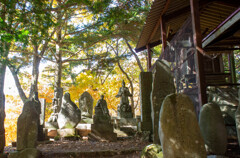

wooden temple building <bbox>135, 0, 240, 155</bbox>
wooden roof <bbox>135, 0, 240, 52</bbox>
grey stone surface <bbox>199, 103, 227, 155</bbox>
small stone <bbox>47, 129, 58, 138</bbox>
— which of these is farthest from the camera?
small stone <bbox>47, 129, 58, 138</bbox>

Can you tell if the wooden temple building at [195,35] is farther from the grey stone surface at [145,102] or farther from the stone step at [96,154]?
the stone step at [96,154]

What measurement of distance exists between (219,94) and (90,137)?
5.50 metres

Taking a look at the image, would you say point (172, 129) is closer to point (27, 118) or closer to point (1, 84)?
point (27, 118)

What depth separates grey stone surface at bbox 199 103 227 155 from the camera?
4466mm

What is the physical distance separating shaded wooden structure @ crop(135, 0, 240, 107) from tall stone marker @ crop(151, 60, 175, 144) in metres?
1.14

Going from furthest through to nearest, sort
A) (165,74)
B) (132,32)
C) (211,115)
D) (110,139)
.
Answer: (132,32) < (110,139) < (165,74) < (211,115)

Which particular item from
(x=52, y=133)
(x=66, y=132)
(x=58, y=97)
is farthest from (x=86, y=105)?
(x=66, y=132)

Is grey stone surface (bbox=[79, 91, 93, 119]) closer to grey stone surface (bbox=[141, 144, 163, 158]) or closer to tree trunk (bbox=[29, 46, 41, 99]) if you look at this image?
tree trunk (bbox=[29, 46, 41, 99])

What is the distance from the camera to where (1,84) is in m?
9.38

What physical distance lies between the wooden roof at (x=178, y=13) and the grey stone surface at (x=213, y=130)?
4.68 m

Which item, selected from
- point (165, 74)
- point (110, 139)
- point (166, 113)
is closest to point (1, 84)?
point (110, 139)

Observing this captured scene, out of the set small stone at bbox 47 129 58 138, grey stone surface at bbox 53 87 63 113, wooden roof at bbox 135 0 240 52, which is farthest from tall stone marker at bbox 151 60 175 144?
grey stone surface at bbox 53 87 63 113

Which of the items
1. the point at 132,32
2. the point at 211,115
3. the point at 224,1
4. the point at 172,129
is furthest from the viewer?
the point at 132,32

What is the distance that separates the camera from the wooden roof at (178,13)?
8758 millimetres
